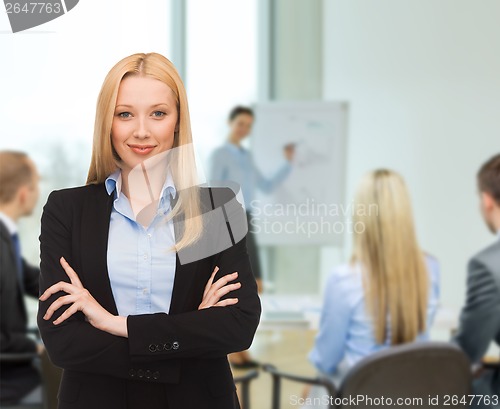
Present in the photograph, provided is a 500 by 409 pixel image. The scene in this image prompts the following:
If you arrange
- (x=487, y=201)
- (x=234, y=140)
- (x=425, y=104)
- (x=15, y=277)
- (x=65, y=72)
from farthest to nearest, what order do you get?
1. (x=425, y=104)
2. (x=234, y=140)
3. (x=15, y=277)
4. (x=487, y=201)
5. (x=65, y=72)

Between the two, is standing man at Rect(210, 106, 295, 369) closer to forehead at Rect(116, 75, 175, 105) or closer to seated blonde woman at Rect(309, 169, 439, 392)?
seated blonde woman at Rect(309, 169, 439, 392)

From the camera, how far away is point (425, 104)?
4059 millimetres

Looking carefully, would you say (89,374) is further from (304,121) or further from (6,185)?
(304,121)

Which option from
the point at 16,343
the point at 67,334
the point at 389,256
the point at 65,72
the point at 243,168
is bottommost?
the point at 16,343

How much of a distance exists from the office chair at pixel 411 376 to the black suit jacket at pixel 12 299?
108 centimetres

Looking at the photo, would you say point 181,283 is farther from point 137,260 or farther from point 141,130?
point 141,130

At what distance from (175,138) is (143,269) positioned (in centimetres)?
22

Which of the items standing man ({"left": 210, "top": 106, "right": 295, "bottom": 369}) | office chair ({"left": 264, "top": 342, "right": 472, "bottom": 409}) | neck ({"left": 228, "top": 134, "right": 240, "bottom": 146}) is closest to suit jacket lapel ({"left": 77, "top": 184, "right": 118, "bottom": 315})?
standing man ({"left": 210, "top": 106, "right": 295, "bottom": 369})

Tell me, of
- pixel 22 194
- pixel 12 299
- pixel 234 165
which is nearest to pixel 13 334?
pixel 12 299

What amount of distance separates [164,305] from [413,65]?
3.18 metres

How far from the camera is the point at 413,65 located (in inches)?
159

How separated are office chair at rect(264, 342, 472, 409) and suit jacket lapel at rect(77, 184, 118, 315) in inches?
36.9

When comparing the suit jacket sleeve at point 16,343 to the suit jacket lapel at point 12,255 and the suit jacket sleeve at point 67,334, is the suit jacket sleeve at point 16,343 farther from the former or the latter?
the suit jacket sleeve at point 67,334

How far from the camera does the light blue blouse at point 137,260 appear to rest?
1179mm
